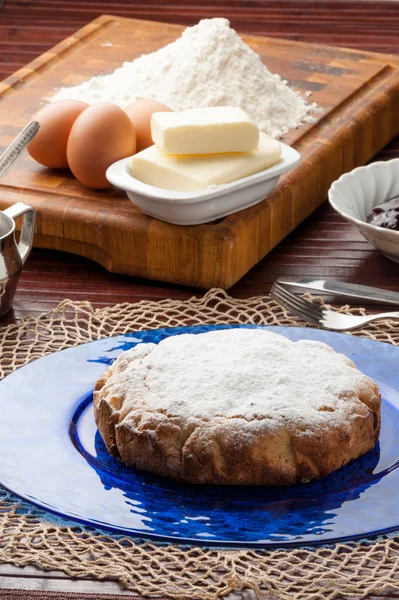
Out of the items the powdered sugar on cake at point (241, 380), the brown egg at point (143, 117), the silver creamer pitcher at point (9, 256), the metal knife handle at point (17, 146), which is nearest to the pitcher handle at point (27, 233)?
the silver creamer pitcher at point (9, 256)

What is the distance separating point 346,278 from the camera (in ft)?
4.81

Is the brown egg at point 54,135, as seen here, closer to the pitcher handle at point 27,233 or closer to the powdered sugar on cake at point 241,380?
the pitcher handle at point 27,233

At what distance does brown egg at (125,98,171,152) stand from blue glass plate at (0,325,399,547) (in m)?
0.64

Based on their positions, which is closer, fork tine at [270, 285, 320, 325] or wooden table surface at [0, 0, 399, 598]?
fork tine at [270, 285, 320, 325]

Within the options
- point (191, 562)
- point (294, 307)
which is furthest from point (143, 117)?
point (191, 562)

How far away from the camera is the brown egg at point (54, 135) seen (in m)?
1.60

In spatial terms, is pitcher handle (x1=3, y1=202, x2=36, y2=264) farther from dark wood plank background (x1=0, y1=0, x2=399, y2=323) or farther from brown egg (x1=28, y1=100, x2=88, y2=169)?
brown egg (x1=28, y1=100, x2=88, y2=169)

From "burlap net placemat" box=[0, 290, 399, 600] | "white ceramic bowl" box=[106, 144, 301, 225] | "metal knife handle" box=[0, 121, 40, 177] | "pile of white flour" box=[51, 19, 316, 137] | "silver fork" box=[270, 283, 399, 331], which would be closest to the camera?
"burlap net placemat" box=[0, 290, 399, 600]

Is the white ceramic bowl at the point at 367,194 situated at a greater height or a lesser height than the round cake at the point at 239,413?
lesser

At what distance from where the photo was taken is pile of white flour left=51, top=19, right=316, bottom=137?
175 cm

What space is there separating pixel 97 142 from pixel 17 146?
0.39 feet

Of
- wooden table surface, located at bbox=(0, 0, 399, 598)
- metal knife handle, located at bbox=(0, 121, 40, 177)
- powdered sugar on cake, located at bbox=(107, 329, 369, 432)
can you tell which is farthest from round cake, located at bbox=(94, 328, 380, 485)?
metal knife handle, located at bbox=(0, 121, 40, 177)

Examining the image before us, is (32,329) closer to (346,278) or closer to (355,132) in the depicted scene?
(346,278)

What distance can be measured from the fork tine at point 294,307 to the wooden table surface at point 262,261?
0.09 metres
